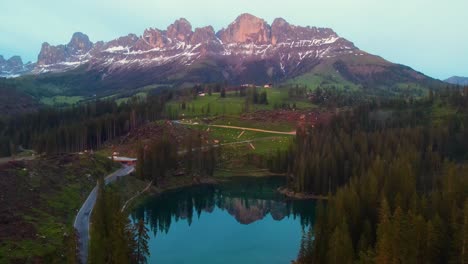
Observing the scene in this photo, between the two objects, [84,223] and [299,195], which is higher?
[84,223]

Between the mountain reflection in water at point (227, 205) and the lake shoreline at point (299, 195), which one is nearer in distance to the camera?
the mountain reflection in water at point (227, 205)

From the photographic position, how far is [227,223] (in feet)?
327

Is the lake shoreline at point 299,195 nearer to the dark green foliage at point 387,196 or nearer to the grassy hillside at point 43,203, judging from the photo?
the dark green foliage at point 387,196

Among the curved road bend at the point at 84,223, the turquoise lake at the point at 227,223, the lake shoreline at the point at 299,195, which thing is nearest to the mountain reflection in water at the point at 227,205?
the turquoise lake at the point at 227,223

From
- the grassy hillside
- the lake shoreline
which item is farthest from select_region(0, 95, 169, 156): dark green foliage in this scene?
the lake shoreline

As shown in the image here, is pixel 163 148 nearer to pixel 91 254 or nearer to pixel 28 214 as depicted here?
pixel 28 214

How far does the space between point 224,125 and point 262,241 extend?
4276 inches

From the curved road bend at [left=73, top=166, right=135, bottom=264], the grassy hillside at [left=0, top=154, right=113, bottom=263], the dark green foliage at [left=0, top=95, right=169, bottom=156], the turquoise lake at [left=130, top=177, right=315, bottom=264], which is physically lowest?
the turquoise lake at [left=130, top=177, right=315, bottom=264]

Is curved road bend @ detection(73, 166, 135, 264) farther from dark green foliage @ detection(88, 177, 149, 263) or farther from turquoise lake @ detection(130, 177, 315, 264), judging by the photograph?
turquoise lake @ detection(130, 177, 315, 264)

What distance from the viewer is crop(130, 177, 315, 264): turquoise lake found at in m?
75.8

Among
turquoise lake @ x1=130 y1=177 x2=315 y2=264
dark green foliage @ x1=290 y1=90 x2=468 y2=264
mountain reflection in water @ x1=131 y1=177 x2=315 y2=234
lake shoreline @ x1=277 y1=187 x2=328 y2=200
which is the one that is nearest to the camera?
dark green foliage @ x1=290 y1=90 x2=468 y2=264

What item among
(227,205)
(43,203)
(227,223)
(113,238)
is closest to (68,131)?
(227,205)

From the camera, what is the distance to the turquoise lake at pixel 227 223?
75781 mm

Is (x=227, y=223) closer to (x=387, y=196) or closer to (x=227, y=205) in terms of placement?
(x=227, y=205)
